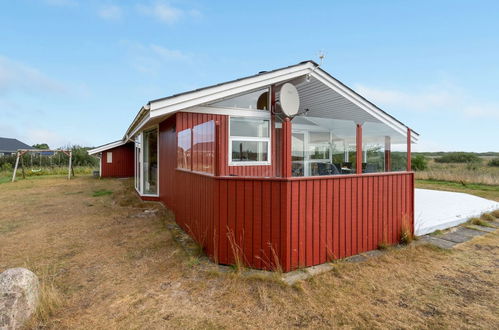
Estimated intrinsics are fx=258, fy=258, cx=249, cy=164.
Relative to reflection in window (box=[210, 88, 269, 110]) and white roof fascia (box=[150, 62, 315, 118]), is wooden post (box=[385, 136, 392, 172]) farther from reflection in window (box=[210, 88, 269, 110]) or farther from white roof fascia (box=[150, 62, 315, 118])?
reflection in window (box=[210, 88, 269, 110])

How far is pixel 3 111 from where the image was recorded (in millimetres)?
33781

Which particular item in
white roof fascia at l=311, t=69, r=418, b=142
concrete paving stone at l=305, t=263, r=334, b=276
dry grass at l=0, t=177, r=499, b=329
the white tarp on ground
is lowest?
dry grass at l=0, t=177, r=499, b=329

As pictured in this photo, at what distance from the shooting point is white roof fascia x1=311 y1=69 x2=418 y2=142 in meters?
5.05

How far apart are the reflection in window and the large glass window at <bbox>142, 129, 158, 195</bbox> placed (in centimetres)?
360

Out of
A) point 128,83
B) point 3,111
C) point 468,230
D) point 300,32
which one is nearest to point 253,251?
point 468,230

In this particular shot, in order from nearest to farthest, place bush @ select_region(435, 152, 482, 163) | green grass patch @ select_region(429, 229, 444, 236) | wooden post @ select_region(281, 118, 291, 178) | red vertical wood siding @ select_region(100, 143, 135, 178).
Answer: wooden post @ select_region(281, 118, 291, 178) → green grass patch @ select_region(429, 229, 444, 236) → red vertical wood siding @ select_region(100, 143, 135, 178) → bush @ select_region(435, 152, 482, 163)

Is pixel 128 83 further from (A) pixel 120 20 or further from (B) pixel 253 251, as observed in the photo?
(B) pixel 253 251

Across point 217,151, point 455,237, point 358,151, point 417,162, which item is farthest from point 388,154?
point 217,151

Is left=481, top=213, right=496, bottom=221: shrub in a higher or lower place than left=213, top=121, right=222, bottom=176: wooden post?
lower

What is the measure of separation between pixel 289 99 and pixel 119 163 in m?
15.8

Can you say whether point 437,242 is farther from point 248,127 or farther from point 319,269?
point 248,127

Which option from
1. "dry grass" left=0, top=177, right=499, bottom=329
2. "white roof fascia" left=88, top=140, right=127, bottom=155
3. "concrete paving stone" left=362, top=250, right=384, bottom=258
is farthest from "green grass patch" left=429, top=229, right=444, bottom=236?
"white roof fascia" left=88, top=140, right=127, bottom=155

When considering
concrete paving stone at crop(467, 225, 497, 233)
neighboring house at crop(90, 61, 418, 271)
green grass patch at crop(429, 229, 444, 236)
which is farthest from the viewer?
concrete paving stone at crop(467, 225, 497, 233)

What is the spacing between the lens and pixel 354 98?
5.30 m
